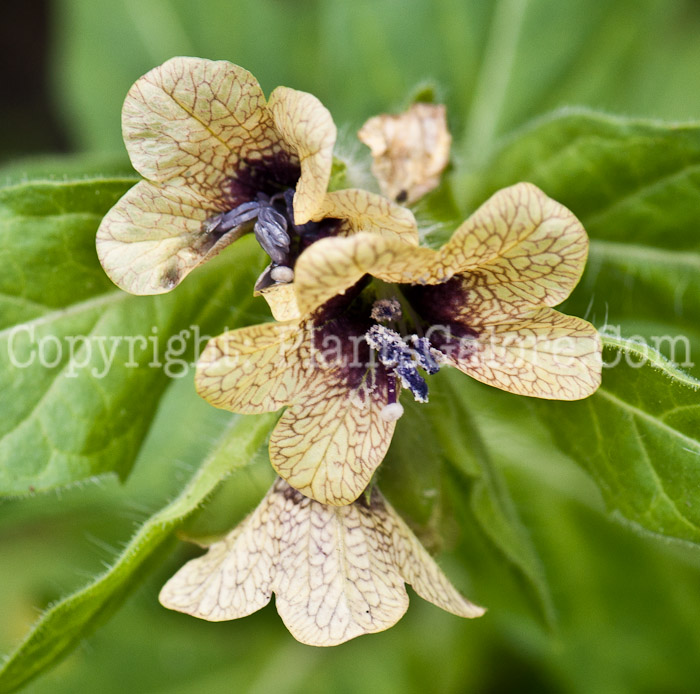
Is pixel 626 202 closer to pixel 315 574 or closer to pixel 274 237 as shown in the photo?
pixel 274 237

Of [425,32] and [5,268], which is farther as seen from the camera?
[425,32]

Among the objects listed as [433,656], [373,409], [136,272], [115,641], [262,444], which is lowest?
[433,656]

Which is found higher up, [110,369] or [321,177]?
[321,177]

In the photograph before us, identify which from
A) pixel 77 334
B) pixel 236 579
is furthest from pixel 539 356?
pixel 77 334

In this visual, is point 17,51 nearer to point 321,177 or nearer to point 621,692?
point 321,177

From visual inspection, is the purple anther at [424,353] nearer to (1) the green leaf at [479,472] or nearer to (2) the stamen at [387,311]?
(2) the stamen at [387,311]

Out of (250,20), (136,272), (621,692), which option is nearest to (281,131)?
(136,272)

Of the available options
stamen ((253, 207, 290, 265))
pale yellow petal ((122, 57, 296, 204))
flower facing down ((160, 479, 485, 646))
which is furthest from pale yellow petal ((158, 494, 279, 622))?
pale yellow petal ((122, 57, 296, 204))
